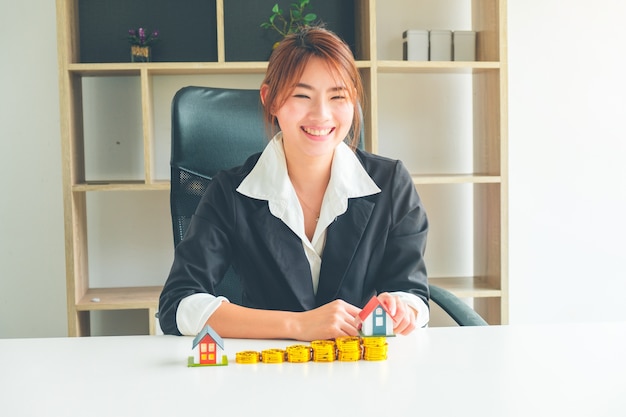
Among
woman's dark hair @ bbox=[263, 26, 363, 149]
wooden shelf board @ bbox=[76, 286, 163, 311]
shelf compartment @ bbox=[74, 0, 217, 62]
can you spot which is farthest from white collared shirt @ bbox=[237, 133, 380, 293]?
shelf compartment @ bbox=[74, 0, 217, 62]

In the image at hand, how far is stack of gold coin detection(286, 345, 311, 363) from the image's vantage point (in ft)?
3.95

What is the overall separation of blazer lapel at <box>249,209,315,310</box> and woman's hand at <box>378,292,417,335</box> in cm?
27

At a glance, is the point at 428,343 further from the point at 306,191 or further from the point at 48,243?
the point at 48,243

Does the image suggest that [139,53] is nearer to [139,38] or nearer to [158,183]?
[139,38]

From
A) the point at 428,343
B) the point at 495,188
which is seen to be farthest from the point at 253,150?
the point at 495,188

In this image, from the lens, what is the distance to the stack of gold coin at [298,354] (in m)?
1.20

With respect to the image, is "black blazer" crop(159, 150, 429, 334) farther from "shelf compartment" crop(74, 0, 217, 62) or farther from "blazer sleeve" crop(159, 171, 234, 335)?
"shelf compartment" crop(74, 0, 217, 62)

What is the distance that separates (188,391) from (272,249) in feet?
2.01

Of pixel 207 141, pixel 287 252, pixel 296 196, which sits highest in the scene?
pixel 207 141

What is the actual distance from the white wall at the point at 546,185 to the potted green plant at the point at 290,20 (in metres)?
0.88

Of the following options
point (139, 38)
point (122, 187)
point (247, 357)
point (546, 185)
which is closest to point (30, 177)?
point (122, 187)

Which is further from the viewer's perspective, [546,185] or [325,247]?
[546,185]

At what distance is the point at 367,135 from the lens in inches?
115

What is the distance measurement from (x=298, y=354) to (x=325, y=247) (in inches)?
19.1
